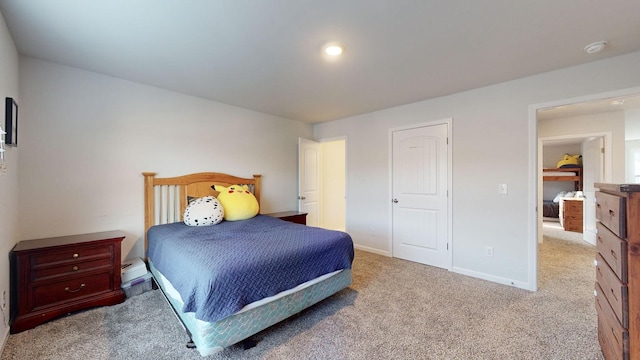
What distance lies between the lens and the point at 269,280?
1.81 meters

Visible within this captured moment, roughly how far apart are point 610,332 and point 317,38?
264 cm

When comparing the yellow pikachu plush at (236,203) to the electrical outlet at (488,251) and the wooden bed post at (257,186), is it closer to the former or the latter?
the wooden bed post at (257,186)

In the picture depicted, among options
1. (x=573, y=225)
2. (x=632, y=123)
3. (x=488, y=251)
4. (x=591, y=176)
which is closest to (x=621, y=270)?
(x=488, y=251)

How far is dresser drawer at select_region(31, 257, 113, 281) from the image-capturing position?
2.04 meters


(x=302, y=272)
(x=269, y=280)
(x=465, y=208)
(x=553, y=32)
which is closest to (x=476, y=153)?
(x=465, y=208)

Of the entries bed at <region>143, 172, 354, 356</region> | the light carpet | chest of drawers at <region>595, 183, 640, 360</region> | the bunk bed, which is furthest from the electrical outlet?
the bunk bed

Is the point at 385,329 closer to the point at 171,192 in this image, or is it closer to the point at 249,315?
the point at 249,315

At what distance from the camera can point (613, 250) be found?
1410 mm

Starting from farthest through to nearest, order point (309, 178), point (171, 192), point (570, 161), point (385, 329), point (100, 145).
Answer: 1. point (570, 161)
2. point (309, 178)
3. point (171, 192)
4. point (100, 145)
5. point (385, 329)

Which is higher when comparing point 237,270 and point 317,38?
point 317,38

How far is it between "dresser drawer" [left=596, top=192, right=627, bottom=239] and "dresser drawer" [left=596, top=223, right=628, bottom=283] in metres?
0.04

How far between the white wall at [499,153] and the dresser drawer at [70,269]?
3776 millimetres

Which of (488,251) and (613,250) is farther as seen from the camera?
(488,251)

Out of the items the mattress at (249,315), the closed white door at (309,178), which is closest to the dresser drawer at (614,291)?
the mattress at (249,315)
